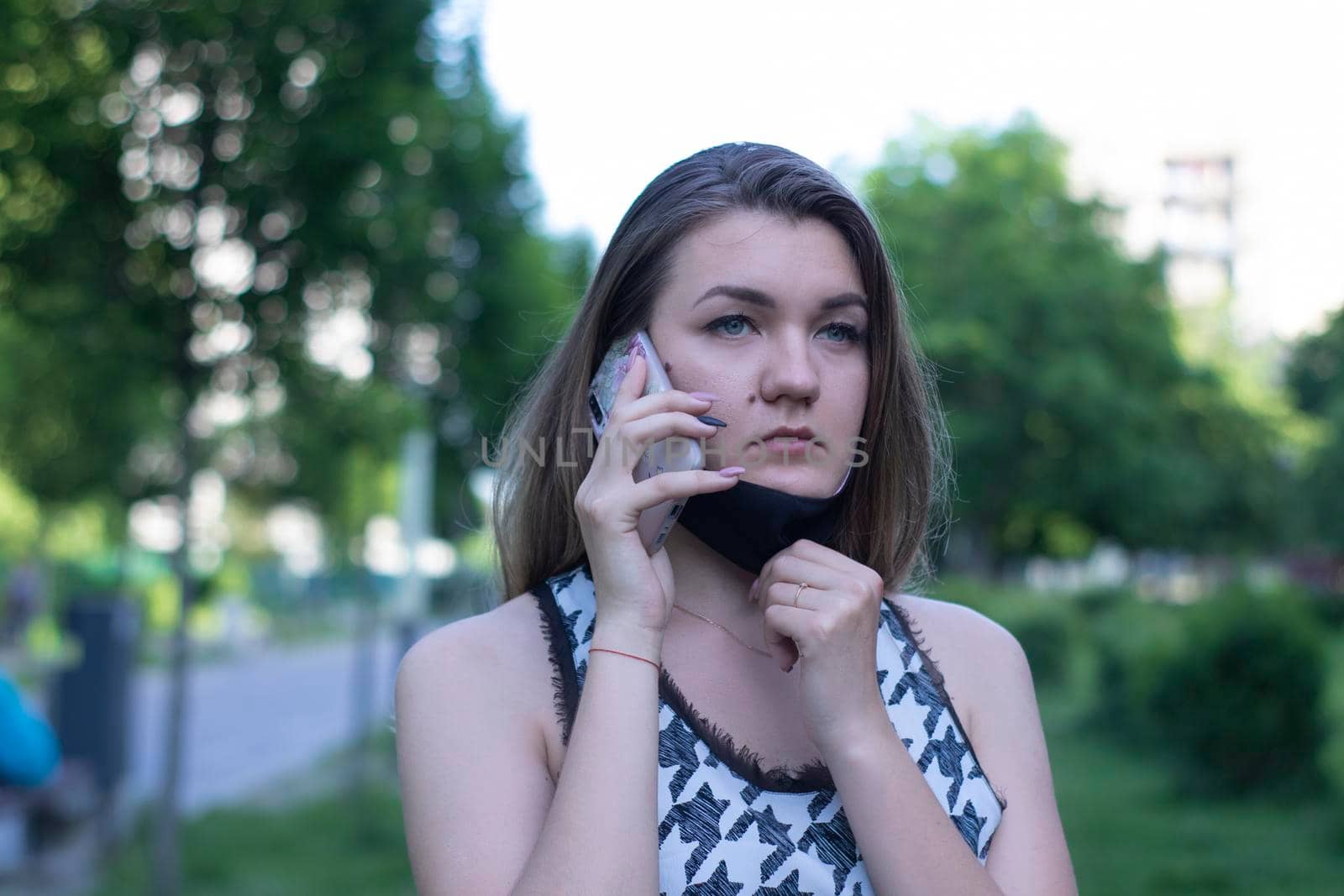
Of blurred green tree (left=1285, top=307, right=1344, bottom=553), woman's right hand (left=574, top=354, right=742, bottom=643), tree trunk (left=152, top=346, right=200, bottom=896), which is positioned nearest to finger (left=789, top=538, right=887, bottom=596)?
woman's right hand (left=574, top=354, right=742, bottom=643)

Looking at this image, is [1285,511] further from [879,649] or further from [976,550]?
[879,649]

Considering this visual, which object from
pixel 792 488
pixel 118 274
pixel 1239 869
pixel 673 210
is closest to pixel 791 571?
pixel 792 488

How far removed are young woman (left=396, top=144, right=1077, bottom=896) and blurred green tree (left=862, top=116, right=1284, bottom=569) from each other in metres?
21.8

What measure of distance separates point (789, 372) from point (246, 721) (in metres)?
14.5

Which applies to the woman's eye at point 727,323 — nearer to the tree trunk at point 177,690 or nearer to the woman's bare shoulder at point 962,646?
the woman's bare shoulder at point 962,646

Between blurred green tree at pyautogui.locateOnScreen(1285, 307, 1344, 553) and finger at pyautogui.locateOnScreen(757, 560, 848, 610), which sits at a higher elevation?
finger at pyautogui.locateOnScreen(757, 560, 848, 610)

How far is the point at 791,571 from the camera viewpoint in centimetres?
176

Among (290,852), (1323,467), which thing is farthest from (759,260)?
(1323,467)

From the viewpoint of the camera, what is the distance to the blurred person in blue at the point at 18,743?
448 cm

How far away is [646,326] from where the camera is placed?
6.27ft

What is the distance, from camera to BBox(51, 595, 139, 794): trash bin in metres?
7.84

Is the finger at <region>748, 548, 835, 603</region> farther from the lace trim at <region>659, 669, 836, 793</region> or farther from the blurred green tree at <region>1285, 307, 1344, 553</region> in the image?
the blurred green tree at <region>1285, 307, 1344, 553</region>

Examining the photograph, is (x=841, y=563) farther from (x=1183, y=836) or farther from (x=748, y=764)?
(x=1183, y=836)

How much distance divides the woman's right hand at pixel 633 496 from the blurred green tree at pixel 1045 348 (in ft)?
72.6
